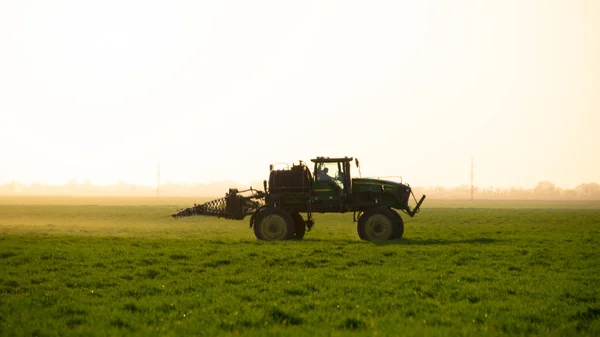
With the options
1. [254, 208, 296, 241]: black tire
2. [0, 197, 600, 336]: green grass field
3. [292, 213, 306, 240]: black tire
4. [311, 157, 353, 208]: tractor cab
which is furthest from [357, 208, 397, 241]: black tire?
[292, 213, 306, 240]: black tire

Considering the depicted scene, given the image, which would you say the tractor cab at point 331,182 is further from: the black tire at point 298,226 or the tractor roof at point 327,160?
the black tire at point 298,226

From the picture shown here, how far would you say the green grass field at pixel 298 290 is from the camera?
13.2 meters

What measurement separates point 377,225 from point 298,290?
14457 mm

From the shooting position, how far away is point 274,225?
105 ft

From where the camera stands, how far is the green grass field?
13.2 meters

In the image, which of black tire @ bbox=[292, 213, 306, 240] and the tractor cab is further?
black tire @ bbox=[292, 213, 306, 240]

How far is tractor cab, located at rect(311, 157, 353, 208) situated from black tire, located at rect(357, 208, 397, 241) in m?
1.36

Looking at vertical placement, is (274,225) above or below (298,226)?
above

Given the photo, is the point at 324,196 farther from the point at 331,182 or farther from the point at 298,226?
the point at 298,226

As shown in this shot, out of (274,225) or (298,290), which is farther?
(274,225)

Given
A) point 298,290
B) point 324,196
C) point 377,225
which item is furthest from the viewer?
point 324,196

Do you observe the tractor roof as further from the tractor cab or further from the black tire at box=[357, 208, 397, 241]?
the black tire at box=[357, 208, 397, 241]

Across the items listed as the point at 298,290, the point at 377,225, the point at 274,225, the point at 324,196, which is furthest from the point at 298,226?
the point at 298,290

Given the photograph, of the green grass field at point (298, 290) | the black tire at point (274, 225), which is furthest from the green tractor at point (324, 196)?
the green grass field at point (298, 290)
